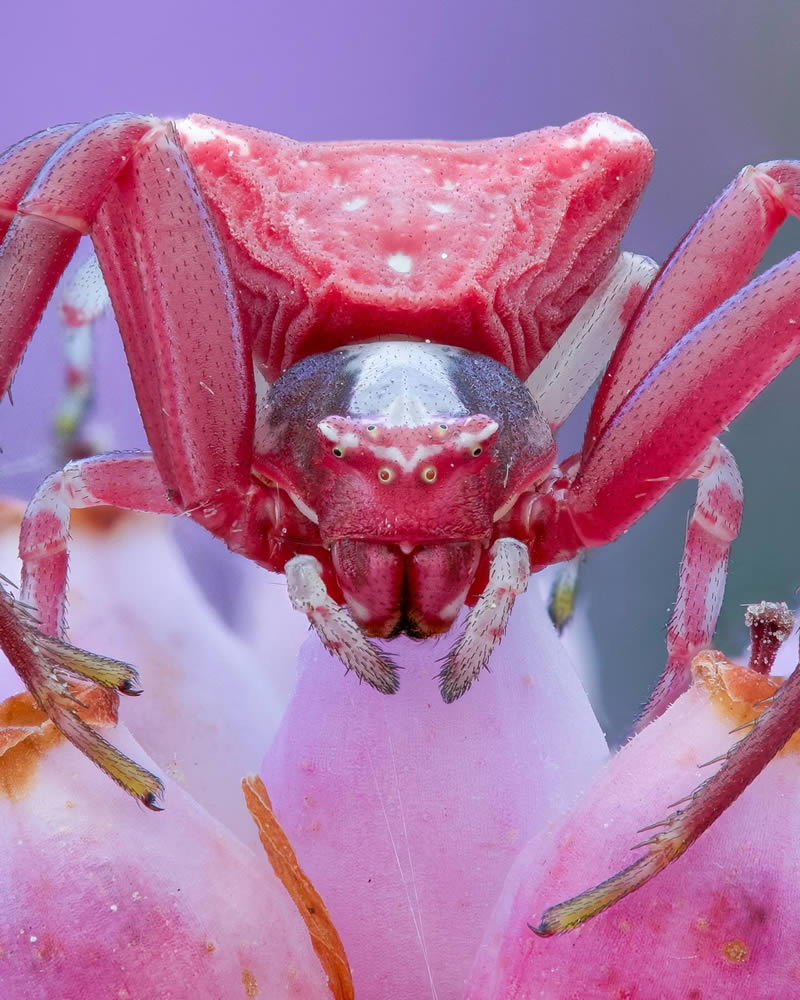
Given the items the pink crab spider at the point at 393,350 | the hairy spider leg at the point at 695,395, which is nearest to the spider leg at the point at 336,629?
the pink crab spider at the point at 393,350

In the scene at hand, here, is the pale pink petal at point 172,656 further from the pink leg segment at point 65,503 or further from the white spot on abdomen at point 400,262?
the white spot on abdomen at point 400,262

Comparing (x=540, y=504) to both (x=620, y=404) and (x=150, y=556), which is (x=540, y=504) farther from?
(x=150, y=556)

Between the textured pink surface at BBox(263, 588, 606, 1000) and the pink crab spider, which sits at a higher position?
the pink crab spider

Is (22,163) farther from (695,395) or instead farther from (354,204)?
(695,395)

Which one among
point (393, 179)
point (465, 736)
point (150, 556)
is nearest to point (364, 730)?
point (465, 736)

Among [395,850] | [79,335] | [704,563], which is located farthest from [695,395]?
[79,335]

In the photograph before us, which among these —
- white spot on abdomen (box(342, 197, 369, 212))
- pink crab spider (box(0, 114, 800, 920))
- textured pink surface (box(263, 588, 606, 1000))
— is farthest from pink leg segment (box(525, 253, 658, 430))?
textured pink surface (box(263, 588, 606, 1000))

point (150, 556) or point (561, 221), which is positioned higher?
point (561, 221)

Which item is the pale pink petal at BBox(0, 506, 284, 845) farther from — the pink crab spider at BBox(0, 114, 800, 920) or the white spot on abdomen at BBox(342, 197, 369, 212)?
the white spot on abdomen at BBox(342, 197, 369, 212)
